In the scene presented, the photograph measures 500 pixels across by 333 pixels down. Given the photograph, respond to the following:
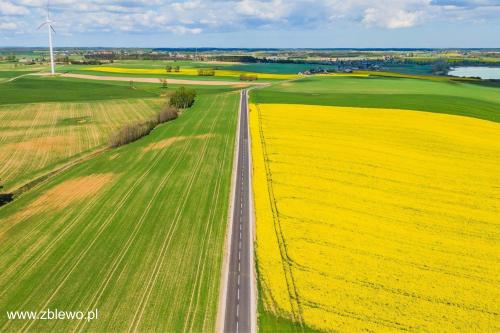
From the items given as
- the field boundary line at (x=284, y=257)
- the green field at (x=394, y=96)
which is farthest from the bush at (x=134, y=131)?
the field boundary line at (x=284, y=257)

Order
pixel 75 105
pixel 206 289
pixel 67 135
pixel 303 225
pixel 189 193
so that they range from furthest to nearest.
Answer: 1. pixel 75 105
2. pixel 67 135
3. pixel 189 193
4. pixel 303 225
5. pixel 206 289

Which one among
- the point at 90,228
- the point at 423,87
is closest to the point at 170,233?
the point at 90,228

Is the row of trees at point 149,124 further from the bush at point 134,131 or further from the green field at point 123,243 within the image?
the green field at point 123,243

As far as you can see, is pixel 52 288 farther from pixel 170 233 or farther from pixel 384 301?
pixel 384 301

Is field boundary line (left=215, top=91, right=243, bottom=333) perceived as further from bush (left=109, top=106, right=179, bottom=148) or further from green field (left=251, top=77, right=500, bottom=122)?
green field (left=251, top=77, right=500, bottom=122)

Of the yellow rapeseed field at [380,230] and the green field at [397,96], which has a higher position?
the green field at [397,96]
